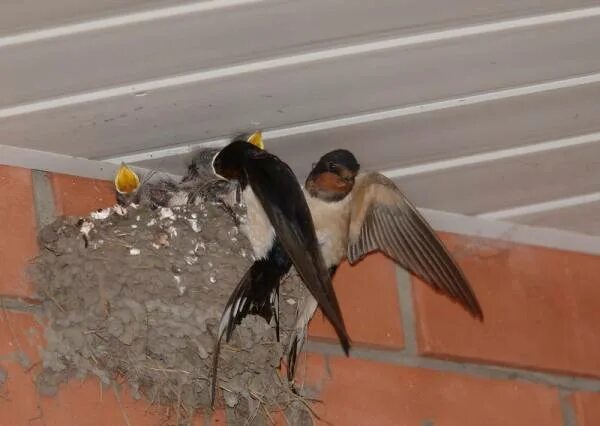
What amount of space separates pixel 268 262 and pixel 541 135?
636 millimetres

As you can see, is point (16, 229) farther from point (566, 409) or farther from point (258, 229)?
point (566, 409)

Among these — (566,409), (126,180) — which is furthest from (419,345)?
(126,180)

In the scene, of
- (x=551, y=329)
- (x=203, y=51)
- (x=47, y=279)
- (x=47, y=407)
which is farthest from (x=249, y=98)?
(x=551, y=329)

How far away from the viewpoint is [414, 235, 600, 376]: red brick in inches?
119

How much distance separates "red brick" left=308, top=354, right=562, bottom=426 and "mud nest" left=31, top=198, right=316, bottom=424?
12 centimetres

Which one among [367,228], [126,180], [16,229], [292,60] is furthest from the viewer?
[367,228]

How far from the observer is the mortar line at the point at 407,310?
2943 mm

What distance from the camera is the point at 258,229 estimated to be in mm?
2834

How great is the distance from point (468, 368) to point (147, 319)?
0.84 metres

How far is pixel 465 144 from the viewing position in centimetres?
282

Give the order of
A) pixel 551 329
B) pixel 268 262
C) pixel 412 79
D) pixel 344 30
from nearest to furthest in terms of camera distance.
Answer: pixel 344 30 → pixel 412 79 → pixel 268 262 → pixel 551 329

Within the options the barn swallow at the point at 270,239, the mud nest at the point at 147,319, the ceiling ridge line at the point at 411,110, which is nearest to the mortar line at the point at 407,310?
the barn swallow at the point at 270,239

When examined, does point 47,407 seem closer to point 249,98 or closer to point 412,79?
point 249,98

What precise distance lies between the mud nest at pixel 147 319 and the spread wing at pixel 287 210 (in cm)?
18
